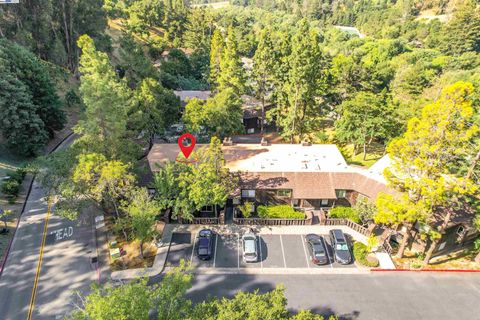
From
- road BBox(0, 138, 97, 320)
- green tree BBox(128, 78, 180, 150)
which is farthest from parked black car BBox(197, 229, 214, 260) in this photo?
green tree BBox(128, 78, 180, 150)

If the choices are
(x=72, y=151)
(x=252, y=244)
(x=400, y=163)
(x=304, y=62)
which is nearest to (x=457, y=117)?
(x=400, y=163)

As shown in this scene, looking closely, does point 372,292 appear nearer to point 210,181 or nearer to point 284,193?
point 284,193

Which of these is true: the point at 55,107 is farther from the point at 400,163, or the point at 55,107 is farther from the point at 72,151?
the point at 400,163

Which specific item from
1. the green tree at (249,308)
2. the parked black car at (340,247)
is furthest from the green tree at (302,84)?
the green tree at (249,308)

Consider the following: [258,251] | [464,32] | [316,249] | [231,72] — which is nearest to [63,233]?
[258,251]

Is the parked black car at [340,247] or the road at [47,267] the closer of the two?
the road at [47,267]

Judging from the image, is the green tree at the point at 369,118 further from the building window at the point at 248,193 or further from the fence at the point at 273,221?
the building window at the point at 248,193

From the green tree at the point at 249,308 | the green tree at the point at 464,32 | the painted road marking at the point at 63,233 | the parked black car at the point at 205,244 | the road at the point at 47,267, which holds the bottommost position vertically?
the road at the point at 47,267
